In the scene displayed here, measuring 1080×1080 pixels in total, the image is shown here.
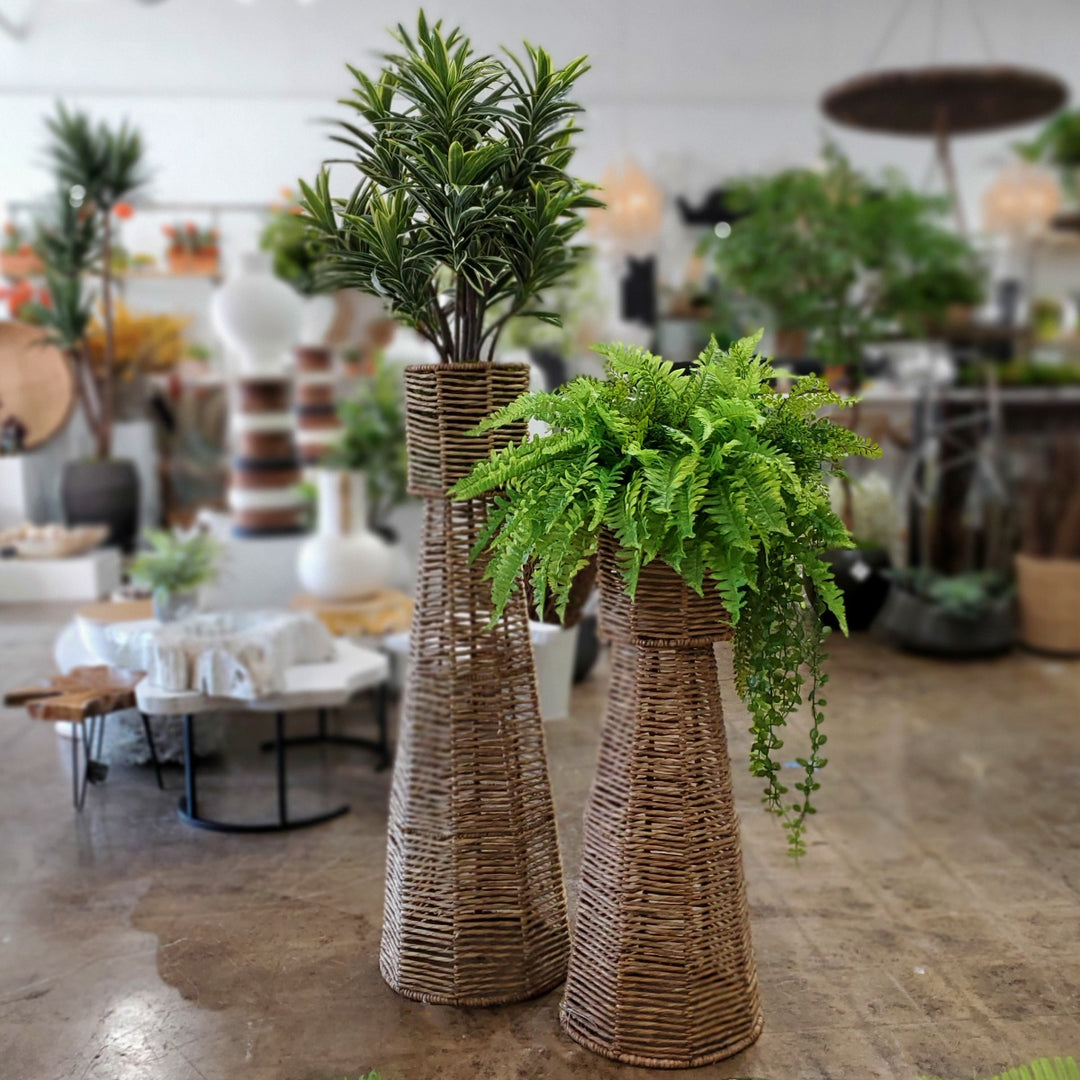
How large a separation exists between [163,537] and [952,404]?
12.1ft

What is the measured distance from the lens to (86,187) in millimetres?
4945

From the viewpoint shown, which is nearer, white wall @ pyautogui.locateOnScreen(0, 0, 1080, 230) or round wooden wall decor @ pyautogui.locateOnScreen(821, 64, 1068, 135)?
white wall @ pyautogui.locateOnScreen(0, 0, 1080, 230)

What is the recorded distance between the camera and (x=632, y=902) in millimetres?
1883

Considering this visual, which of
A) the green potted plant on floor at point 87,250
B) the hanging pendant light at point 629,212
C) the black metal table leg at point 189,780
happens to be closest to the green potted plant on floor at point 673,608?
the black metal table leg at point 189,780

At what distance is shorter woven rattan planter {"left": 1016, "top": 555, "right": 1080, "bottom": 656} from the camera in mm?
4816

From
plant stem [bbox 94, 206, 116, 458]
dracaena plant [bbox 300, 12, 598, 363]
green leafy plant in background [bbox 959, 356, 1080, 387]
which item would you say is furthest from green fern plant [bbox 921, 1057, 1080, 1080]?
plant stem [bbox 94, 206, 116, 458]

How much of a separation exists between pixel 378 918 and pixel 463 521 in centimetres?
96

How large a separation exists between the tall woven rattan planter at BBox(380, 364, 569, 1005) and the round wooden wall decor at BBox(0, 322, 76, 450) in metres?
2.89

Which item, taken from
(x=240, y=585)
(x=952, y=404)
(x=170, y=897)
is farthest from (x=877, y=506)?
(x=170, y=897)

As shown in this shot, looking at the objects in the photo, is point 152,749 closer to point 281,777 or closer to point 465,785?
point 281,777

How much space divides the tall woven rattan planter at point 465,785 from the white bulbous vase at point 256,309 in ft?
8.26

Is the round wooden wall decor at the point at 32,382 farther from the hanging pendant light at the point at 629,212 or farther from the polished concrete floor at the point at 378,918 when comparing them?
the hanging pendant light at the point at 629,212

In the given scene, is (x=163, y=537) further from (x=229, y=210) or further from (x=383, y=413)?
(x=229, y=210)

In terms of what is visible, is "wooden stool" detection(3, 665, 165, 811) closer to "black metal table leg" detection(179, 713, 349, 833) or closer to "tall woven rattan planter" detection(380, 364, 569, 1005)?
"black metal table leg" detection(179, 713, 349, 833)
